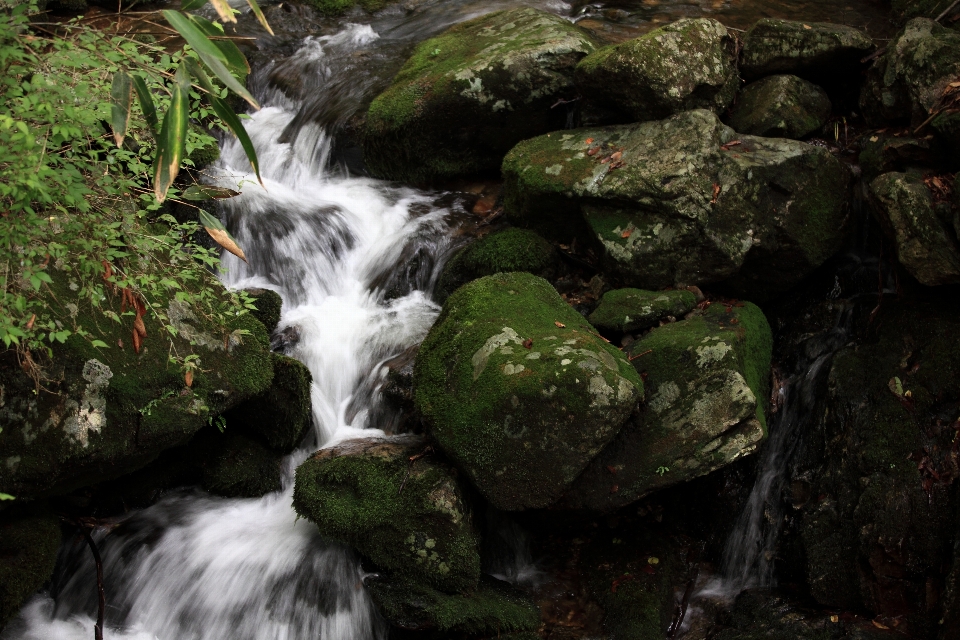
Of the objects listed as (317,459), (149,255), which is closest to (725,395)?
(317,459)

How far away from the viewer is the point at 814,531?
4785 millimetres

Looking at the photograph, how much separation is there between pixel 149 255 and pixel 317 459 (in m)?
1.89

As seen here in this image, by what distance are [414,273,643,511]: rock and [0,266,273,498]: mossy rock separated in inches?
57.3

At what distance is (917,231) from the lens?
4785 millimetres

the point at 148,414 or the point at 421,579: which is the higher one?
the point at 148,414

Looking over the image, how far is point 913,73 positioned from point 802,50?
1206 millimetres

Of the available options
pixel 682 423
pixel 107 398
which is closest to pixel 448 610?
pixel 682 423

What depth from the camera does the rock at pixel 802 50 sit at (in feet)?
21.8

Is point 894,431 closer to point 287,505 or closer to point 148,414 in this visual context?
point 287,505

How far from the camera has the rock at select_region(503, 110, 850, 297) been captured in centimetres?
577

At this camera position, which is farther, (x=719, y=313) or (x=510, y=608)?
(x=719, y=313)

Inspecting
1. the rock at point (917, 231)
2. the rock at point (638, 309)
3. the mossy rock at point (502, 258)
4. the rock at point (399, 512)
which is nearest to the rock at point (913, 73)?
the rock at point (917, 231)

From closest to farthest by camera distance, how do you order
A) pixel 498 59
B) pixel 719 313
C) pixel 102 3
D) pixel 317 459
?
pixel 317 459, pixel 719 313, pixel 498 59, pixel 102 3

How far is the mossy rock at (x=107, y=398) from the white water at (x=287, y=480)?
0.69 m
